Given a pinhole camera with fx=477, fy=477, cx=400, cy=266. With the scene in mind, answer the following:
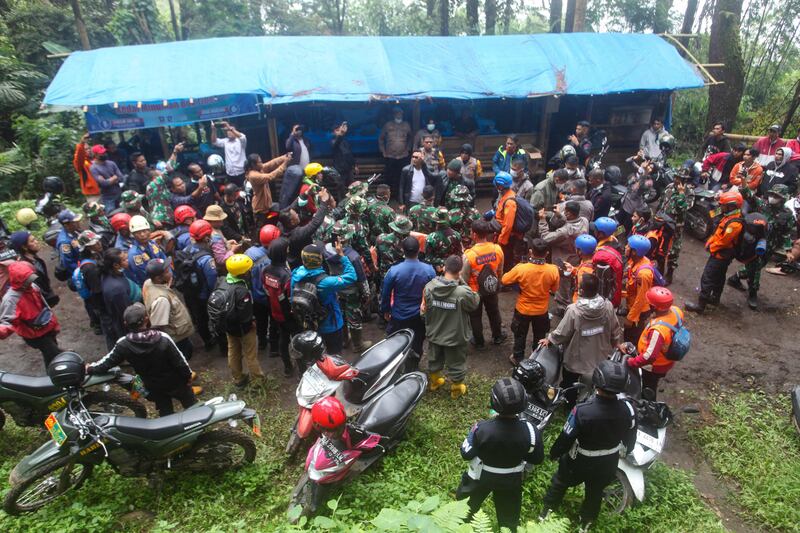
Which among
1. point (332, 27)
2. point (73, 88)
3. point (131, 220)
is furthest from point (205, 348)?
point (332, 27)

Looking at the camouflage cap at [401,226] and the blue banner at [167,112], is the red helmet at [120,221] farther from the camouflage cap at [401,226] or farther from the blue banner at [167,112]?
the blue banner at [167,112]

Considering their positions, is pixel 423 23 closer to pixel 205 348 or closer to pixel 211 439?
pixel 205 348

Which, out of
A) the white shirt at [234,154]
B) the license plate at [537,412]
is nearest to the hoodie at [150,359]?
the license plate at [537,412]

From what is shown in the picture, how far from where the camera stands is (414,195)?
341 inches

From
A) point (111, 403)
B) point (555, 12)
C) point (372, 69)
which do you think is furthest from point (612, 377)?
point (555, 12)

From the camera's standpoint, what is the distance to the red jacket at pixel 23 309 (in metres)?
4.94

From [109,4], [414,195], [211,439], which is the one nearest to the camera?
[211,439]

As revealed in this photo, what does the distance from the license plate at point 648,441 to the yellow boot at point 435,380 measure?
217 centimetres

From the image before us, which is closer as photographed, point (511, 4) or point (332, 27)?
point (511, 4)

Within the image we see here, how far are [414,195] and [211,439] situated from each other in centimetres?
556

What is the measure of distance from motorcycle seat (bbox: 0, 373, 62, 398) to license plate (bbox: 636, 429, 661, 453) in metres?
5.34

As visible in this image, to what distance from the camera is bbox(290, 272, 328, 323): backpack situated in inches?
195

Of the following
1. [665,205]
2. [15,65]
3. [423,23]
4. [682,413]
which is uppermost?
[423,23]

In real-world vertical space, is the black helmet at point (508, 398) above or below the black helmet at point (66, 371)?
above
